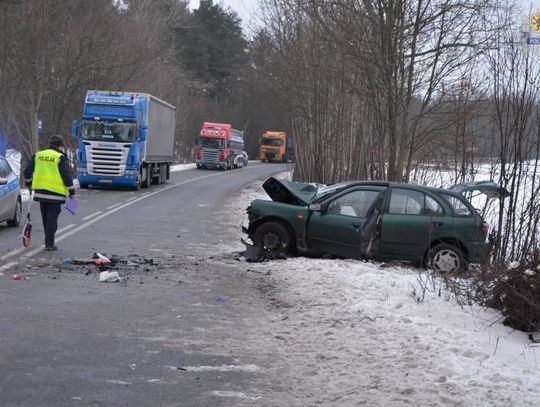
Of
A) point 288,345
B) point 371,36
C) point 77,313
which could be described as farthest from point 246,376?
point 371,36

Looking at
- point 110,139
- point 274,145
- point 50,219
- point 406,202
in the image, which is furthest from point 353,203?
point 274,145

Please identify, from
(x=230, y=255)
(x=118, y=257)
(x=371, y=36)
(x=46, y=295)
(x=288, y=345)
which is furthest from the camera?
(x=371, y=36)

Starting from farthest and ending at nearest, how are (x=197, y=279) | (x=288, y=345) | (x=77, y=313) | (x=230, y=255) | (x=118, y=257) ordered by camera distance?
(x=230, y=255), (x=118, y=257), (x=197, y=279), (x=77, y=313), (x=288, y=345)

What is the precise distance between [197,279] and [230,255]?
2359 millimetres

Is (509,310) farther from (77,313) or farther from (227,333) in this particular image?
(77,313)

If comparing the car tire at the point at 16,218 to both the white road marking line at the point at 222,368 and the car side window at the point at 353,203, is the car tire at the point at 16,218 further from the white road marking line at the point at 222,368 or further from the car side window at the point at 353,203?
the white road marking line at the point at 222,368

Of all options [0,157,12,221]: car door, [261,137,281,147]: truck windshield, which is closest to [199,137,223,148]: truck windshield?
[261,137,281,147]: truck windshield

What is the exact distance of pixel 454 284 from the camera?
798cm

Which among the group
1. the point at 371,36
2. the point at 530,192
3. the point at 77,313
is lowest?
the point at 77,313

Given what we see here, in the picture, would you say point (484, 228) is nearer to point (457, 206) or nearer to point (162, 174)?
point (457, 206)

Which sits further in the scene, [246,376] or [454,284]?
[454,284]

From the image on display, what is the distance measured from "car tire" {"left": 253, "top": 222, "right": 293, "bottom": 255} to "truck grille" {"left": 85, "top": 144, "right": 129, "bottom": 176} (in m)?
16.3

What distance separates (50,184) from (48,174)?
0.61 feet

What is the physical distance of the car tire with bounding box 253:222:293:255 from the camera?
11.9 meters
